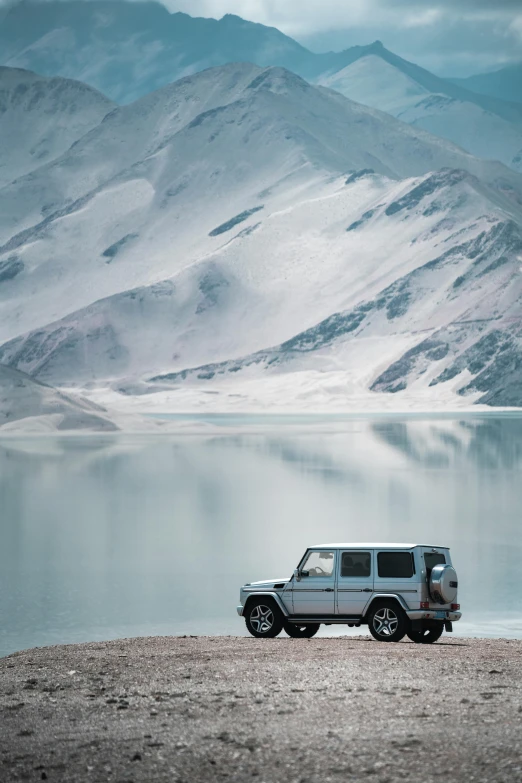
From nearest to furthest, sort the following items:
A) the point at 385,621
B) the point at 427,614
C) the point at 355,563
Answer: the point at 427,614
the point at 355,563
the point at 385,621

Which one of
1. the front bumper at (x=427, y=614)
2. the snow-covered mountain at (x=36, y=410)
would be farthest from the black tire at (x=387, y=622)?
the snow-covered mountain at (x=36, y=410)

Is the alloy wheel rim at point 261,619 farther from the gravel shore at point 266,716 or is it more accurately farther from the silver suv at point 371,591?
the gravel shore at point 266,716

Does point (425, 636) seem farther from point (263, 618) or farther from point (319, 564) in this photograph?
point (263, 618)

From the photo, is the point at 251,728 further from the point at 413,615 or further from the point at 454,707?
the point at 413,615

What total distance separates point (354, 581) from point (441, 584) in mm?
1119

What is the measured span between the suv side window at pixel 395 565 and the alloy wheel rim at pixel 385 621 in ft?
1.86

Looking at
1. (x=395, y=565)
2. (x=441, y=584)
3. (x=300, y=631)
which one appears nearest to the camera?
(x=441, y=584)

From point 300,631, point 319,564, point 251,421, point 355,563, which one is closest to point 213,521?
point 300,631

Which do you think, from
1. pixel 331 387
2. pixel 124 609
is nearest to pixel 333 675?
pixel 124 609

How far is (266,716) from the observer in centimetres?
1175

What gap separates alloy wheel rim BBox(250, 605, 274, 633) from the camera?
708 inches

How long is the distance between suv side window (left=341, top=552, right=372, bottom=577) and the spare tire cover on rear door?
0.84m

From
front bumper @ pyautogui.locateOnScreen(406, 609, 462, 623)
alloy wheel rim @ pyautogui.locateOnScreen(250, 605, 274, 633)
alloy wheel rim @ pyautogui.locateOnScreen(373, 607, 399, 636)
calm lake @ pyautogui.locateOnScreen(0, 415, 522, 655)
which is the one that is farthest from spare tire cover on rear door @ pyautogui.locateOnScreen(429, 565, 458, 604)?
calm lake @ pyautogui.locateOnScreen(0, 415, 522, 655)

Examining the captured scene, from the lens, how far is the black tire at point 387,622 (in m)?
17.2
